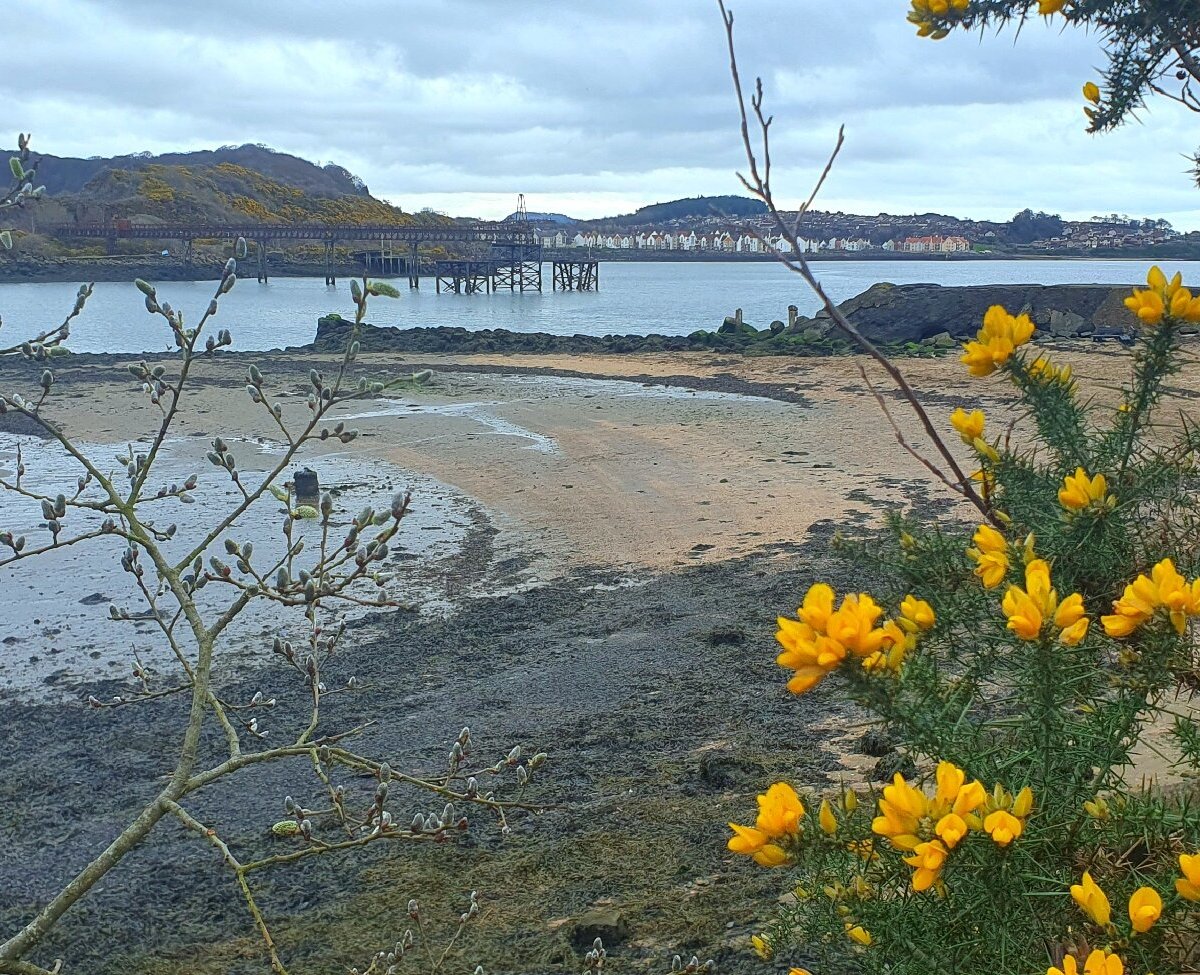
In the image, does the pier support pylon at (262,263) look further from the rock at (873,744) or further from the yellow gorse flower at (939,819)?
the yellow gorse flower at (939,819)

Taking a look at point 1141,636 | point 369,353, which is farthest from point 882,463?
point 369,353

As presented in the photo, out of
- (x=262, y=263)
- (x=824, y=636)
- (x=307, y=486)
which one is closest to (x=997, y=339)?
(x=824, y=636)

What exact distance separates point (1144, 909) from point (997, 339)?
3.24 feet

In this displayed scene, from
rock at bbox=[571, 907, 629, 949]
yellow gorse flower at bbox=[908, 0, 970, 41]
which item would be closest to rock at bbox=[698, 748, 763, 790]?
rock at bbox=[571, 907, 629, 949]

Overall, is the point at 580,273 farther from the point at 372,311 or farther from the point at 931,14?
the point at 931,14

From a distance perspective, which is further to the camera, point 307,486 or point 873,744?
point 307,486

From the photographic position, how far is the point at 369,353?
30141 mm

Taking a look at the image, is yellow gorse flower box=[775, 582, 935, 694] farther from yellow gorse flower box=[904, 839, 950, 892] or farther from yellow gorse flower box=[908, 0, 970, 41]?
Result: yellow gorse flower box=[908, 0, 970, 41]

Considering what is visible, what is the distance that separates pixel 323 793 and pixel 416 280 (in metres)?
89.4

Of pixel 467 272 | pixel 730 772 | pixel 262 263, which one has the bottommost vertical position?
pixel 730 772

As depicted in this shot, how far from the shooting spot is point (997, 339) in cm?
212

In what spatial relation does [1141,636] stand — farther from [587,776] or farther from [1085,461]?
[587,776]

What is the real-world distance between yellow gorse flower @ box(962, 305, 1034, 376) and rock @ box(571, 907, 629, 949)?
2.34 meters

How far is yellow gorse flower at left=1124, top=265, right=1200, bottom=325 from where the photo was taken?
6.75 feet
